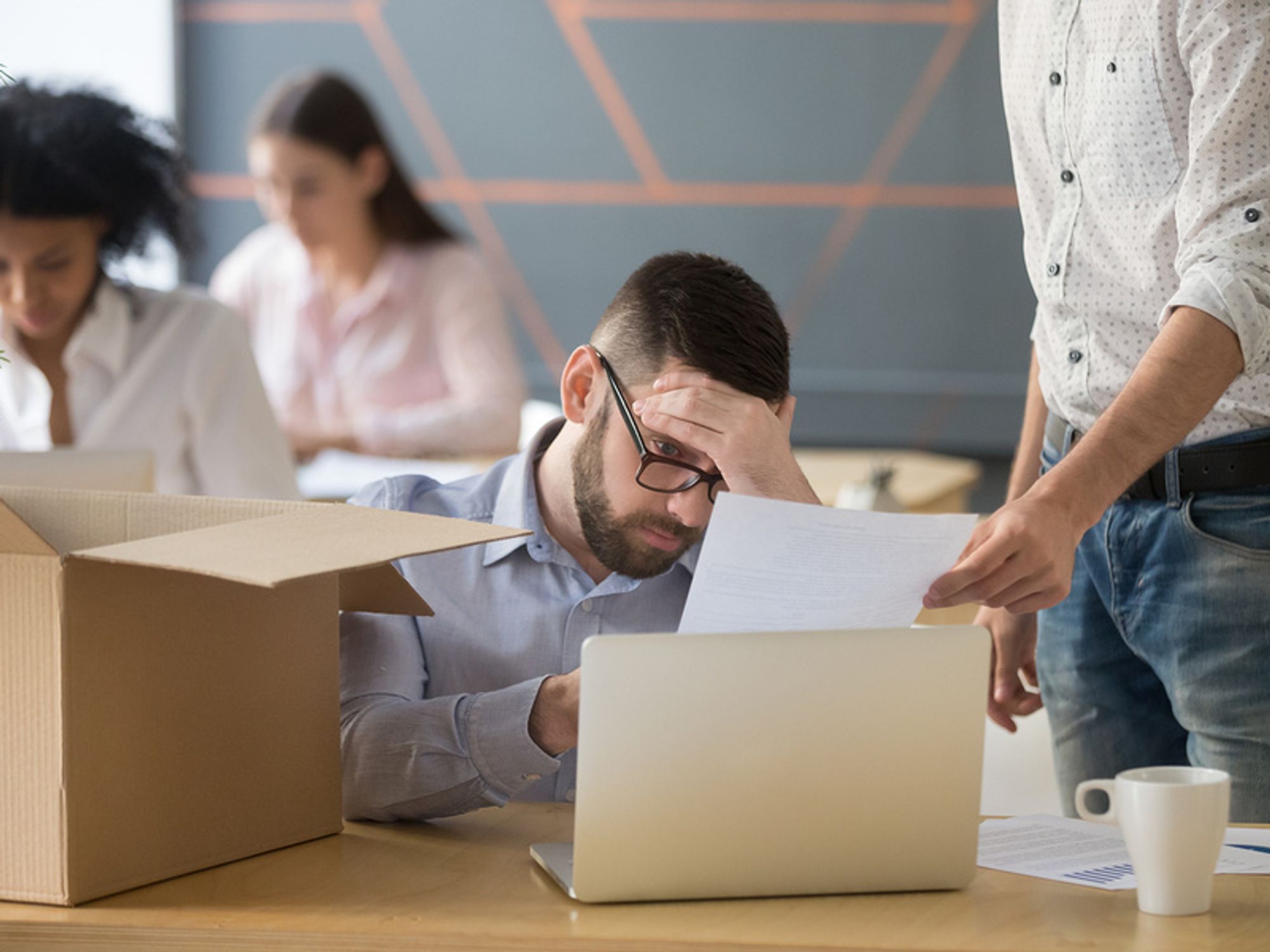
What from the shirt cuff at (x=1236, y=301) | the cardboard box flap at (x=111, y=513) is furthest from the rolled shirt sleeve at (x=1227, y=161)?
the cardboard box flap at (x=111, y=513)

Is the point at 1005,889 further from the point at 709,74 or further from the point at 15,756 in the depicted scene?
the point at 709,74

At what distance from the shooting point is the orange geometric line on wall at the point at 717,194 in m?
5.31

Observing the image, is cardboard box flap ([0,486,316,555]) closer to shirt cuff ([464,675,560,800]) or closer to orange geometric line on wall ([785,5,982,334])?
shirt cuff ([464,675,560,800])

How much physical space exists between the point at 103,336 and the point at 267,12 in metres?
3.24

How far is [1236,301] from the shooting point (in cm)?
124

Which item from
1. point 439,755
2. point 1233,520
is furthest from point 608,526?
point 1233,520

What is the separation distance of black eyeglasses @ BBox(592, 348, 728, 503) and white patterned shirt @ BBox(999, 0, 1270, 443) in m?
0.40

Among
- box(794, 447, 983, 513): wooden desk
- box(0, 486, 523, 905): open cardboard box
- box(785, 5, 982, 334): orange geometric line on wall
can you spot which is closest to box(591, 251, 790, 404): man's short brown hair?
box(0, 486, 523, 905): open cardboard box

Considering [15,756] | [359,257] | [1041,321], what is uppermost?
[359,257]

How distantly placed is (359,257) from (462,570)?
8.38 feet

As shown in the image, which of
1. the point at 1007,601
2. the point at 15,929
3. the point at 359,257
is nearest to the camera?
the point at 15,929

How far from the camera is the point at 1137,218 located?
1449mm

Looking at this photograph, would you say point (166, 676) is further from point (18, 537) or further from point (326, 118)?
point (326, 118)

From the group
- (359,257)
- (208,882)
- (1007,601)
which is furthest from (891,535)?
(359,257)
